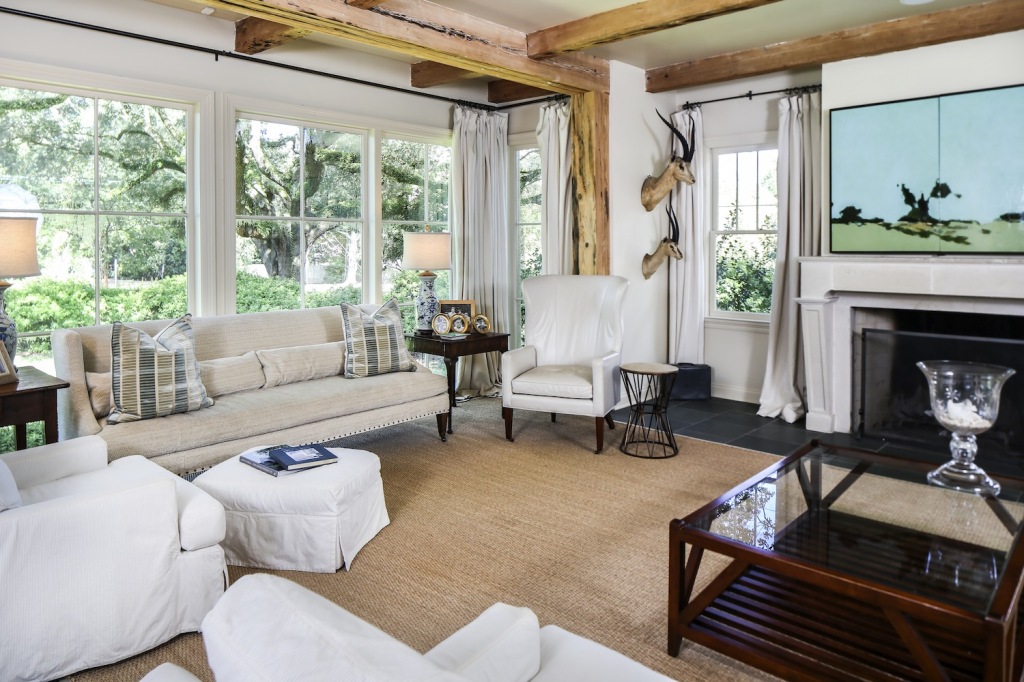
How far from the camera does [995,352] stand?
410 cm

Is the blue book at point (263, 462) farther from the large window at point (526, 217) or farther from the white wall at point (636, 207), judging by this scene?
the large window at point (526, 217)

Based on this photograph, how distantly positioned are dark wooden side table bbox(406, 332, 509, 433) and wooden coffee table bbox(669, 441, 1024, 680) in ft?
8.39

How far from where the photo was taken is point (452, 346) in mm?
4785

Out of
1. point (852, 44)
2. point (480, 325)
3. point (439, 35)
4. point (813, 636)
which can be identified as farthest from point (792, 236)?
point (813, 636)

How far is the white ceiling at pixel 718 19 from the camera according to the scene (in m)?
4.04

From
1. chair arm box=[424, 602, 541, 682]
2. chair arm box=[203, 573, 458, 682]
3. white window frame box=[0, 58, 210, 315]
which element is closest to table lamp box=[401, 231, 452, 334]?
white window frame box=[0, 58, 210, 315]

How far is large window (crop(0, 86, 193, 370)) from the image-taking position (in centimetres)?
374

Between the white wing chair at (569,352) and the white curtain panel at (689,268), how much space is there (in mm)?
1114

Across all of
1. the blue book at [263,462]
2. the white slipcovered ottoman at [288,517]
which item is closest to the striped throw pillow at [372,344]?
the blue book at [263,462]

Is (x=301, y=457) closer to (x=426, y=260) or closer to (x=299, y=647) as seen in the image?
(x=299, y=647)

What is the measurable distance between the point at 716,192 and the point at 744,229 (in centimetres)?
39

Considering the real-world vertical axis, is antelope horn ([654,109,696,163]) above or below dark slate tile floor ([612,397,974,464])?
above

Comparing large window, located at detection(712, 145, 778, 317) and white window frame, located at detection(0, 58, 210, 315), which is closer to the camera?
white window frame, located at detection(0, 58, 210, 315)

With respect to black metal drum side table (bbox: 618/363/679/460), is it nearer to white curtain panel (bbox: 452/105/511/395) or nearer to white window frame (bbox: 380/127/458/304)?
white curtain panel (bbox: 452/105/511/395)
